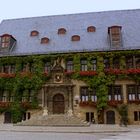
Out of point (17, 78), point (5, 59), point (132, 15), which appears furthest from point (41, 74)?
point (132, 15)

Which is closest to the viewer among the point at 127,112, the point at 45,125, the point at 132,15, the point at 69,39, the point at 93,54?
the point at 45,125

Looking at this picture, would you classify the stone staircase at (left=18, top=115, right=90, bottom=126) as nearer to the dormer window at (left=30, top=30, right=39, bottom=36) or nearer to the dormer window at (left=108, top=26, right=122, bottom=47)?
the dormer window at (left=108, top=26, right=122, bottom=47)

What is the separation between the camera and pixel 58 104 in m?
32.7

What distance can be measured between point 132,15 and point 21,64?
16647mm

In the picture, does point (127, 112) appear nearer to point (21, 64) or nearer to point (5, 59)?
point (21, 64)

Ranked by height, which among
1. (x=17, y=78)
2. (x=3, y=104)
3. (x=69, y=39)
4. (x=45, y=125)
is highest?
(x=69, y=39)

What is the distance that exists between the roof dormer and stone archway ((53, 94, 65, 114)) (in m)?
9.10

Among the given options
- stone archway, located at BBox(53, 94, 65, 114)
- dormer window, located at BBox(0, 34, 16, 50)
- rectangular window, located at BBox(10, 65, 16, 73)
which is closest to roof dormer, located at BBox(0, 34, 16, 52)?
dormer window, located at BBox(0, 34, 16, 50)

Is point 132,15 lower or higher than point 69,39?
higher

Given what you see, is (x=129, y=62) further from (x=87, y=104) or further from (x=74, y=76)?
(x=87, y=104)

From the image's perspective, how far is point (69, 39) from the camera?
35750 mm

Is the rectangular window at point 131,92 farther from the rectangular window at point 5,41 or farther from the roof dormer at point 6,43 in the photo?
the rectangular window at point 5,41

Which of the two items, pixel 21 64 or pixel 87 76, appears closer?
pixel 87 76

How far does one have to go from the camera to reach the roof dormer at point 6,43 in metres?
35.9
